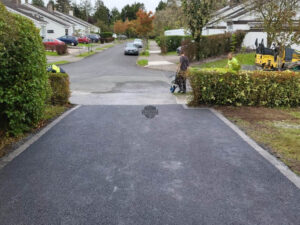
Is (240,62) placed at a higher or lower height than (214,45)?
lower

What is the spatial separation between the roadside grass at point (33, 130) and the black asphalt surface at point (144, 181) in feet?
1.74

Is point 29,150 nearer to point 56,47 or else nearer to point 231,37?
point 231,37

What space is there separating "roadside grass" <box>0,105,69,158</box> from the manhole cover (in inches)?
112

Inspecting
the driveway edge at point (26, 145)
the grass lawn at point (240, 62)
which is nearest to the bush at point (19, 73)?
the driveway edge at point (26, 145)

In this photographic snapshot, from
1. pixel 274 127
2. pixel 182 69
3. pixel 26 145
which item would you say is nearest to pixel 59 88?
pixel 26 145

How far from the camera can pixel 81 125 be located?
26.6 ft

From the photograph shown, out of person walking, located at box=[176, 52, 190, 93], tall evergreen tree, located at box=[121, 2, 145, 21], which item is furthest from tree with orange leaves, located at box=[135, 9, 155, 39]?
tall evergreen tree, located at box=[121, 2, 145, 21]

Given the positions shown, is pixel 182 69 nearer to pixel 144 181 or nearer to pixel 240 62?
pixel 144 181

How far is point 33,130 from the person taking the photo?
7566 millimetres

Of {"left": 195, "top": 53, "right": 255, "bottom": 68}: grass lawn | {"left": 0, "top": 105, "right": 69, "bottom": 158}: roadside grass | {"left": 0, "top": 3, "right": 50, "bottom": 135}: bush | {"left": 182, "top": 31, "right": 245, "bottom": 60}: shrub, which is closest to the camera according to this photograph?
{"left": 0, "top": 3, "right": 50, "bottom": 135}: bush

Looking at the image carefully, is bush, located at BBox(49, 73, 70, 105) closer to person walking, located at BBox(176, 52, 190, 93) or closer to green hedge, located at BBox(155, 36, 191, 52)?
person walking, located at BBox(176, 52, 190, 93)

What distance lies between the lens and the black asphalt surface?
3.87m

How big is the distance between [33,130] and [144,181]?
13.6 feet

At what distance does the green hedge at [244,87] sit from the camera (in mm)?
10016
